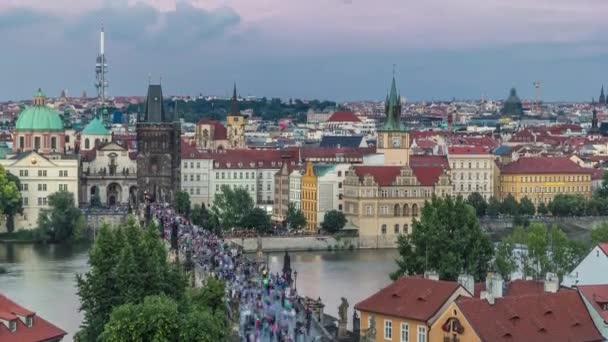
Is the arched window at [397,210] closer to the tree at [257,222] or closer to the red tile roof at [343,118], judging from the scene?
the tree at [257,222]

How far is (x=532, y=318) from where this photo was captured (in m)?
35.5

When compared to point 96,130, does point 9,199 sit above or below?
below

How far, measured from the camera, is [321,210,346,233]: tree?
86250 mm

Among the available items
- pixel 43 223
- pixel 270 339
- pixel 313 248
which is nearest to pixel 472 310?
pixel 270 339

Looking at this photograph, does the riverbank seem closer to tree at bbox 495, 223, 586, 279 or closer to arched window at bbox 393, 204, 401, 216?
arched window at bbox 393, 204, 401, 216

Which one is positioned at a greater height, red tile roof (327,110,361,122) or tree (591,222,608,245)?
red tile roof (327,110,361,122)

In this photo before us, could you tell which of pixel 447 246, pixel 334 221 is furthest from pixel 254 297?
pixel 334 221

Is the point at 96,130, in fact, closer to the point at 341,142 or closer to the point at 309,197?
the point at 341,142

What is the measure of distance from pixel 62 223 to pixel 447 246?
133 feet

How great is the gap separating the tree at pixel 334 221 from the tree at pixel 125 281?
46036 millimetres

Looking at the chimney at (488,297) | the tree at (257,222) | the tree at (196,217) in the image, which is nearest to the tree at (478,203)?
the tree at (257,222)

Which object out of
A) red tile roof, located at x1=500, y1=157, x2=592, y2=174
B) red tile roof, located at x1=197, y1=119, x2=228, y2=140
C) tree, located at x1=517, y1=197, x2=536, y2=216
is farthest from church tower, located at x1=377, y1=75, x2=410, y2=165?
red tile roof, located at x1=197, y1=119, x2=228, y2=140

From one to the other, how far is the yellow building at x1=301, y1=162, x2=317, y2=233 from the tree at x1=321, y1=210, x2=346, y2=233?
305 centimetres

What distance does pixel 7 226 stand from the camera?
8975cm
